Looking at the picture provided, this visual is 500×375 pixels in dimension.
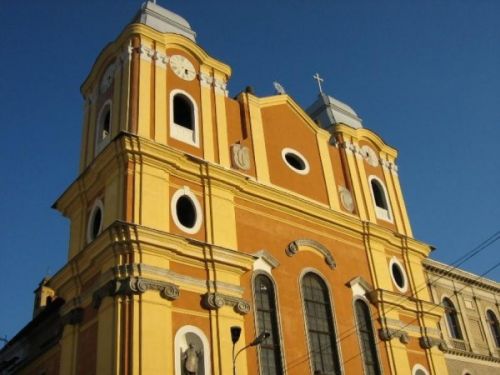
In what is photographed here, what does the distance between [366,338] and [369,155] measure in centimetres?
866

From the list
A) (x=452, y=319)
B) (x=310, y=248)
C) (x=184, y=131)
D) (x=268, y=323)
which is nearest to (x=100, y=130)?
(x=184, y=131)

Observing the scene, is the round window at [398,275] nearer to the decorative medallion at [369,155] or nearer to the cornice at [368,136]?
the decorative medallion at [369,155]

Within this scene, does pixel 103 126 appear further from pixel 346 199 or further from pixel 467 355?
pixel 467 355

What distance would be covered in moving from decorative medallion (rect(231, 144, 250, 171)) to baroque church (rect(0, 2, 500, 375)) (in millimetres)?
108

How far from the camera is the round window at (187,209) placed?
60.0 ft

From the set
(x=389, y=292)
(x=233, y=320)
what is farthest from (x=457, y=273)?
(x=233, y=320)

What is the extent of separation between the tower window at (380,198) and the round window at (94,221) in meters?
11.6

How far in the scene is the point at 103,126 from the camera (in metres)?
21.4

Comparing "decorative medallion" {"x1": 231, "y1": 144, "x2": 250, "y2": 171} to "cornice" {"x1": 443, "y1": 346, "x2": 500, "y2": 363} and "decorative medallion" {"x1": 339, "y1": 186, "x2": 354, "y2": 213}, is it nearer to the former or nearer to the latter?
"decorative medallion" {"x1": 339, "y1": 186, "x2": 354, "y2": 213}

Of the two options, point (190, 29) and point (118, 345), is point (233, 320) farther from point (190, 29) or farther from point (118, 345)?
point (190, 29)

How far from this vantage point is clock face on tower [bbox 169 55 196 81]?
21.3 metres

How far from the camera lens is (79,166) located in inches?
845

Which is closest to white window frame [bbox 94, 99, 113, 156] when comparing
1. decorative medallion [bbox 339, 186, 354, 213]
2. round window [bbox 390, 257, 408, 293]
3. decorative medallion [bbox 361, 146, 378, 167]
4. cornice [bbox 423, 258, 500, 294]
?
decorative medallion [bbox 339, 186, 354, 213]

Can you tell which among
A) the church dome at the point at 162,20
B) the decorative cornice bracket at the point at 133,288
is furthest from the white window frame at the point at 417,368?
the church dome at the point at 162,20
